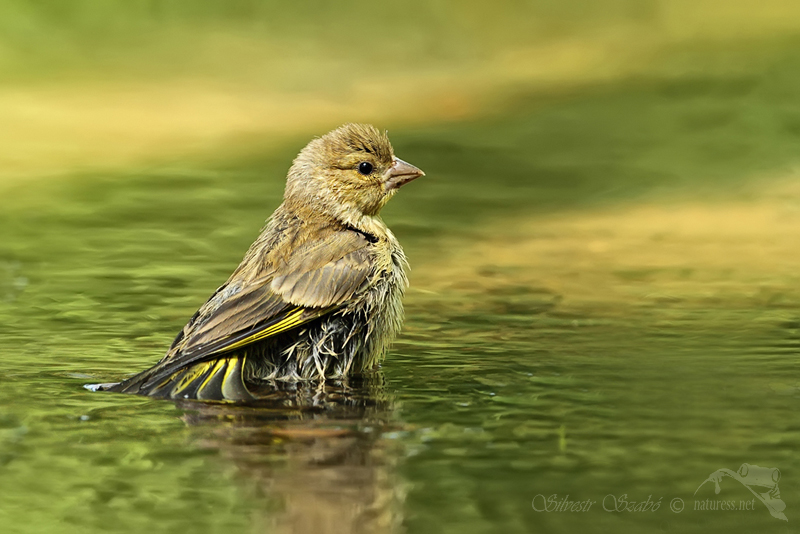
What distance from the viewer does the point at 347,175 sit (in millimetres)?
7082

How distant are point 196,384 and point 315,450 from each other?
1.07 m

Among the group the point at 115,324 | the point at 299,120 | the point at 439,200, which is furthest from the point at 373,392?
the point at 299,120

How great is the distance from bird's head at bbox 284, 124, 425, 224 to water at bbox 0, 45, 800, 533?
843 millimetres

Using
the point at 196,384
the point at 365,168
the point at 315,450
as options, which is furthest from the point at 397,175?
the point at 315,450

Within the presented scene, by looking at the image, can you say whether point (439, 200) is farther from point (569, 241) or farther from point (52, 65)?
point (52, 65)

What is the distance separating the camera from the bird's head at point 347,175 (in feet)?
23.1

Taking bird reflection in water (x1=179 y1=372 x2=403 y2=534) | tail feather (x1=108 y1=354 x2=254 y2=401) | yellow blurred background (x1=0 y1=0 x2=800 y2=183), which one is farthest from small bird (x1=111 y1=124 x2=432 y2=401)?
yellow blurred background (x1=0 y1=0 x2=800 y2=183)

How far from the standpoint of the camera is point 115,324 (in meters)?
7.68

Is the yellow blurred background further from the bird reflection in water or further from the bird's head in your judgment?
the bird reflection in water

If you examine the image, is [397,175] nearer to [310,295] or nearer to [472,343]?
[472,343]

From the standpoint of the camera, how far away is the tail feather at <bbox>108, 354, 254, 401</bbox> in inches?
244

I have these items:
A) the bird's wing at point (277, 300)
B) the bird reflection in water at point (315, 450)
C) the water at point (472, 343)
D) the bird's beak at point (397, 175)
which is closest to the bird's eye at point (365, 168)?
the bird's beak at point (397, 175)

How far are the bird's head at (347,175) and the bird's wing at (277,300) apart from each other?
269 mm

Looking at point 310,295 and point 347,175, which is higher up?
point 347,175
